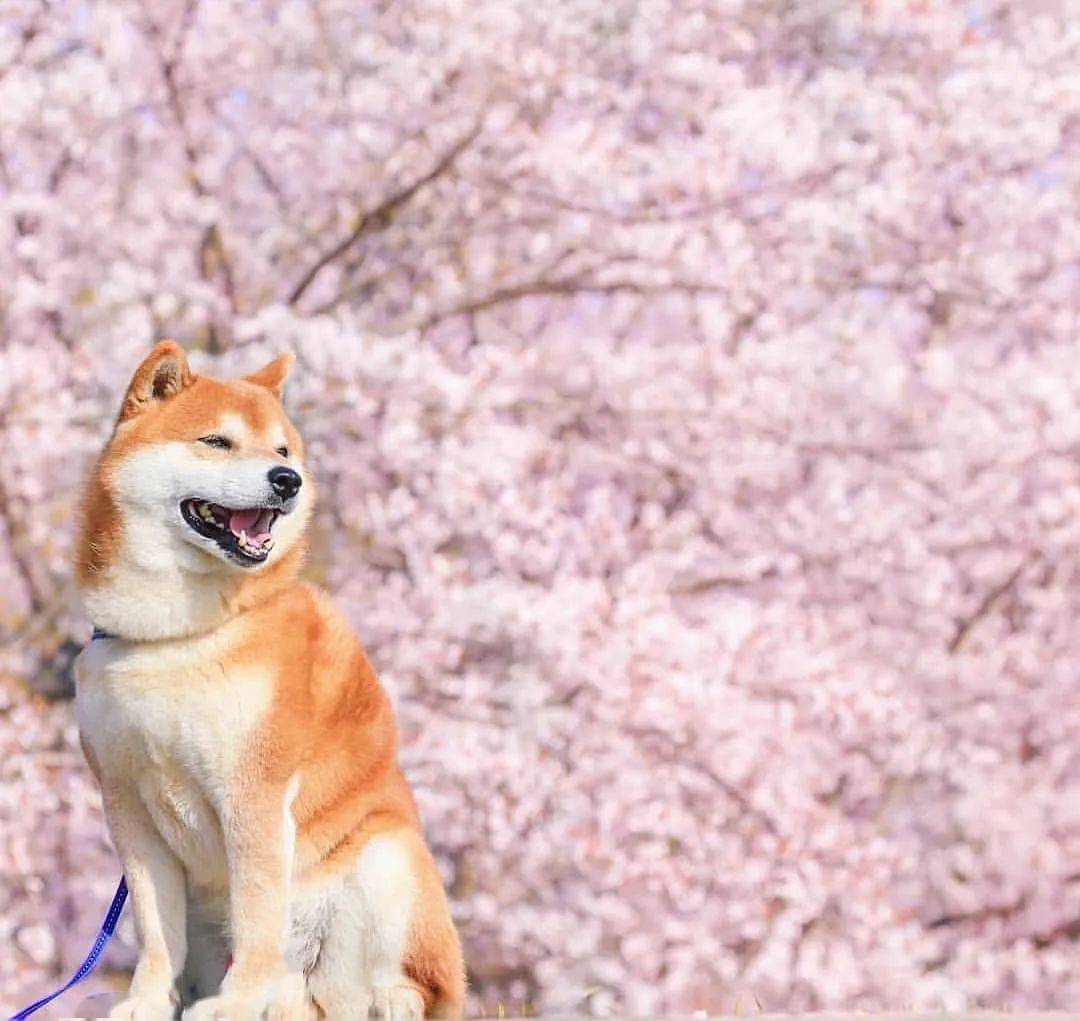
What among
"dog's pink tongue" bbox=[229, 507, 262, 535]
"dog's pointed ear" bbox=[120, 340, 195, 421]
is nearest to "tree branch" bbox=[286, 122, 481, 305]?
"dog's pointed ear" bbox=[120, 340, 195, 421]

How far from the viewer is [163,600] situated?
3.12 metres

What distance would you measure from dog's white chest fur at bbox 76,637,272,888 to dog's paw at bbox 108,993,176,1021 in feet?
0.83

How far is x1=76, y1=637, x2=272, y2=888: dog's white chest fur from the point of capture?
300 cm

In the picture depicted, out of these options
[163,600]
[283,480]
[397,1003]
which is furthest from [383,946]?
[283,480]

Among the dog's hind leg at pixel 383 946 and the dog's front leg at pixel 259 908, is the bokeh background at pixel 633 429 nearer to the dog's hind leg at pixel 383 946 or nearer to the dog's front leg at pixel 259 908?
the dog's hind leg at pixel 383 946

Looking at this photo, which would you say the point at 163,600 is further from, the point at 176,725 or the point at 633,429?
the point at 633,429

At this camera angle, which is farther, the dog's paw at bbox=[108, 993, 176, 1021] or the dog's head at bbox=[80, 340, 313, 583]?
the dog's head at bbox=[80, 340, 313, 583]

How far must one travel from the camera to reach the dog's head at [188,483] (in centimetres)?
312

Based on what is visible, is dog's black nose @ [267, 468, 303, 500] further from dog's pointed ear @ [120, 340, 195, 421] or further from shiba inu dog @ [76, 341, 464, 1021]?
dog's pointed ear @ [120, 340, 195, 421]

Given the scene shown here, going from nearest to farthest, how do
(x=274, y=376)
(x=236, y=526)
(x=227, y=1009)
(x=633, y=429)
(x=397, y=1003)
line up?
(x=227, y=1009)
(x=397, y=1003)
(x=236, y=526)
(x=274, y=376)
(x=633, y=429)

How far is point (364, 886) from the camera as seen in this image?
3.09 m

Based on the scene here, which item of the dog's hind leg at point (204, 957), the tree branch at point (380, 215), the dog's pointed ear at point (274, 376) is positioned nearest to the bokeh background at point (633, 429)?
the tree branch at point (380, 215)

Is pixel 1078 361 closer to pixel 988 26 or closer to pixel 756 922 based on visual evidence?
pixel 988 26

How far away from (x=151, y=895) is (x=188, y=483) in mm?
839
